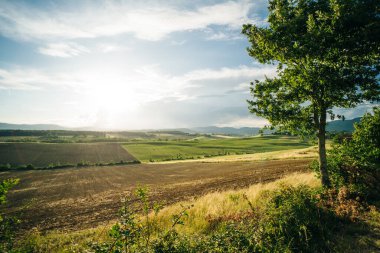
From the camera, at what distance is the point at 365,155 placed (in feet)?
35.1

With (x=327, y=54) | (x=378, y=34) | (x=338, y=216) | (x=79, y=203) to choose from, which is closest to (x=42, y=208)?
(x=79, y=203)

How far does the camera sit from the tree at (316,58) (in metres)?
10.6

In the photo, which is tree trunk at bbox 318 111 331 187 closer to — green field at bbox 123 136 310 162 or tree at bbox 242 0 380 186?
tree at bbox 242 0 380 186

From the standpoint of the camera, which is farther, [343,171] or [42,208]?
[42,208]

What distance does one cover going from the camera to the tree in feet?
34.9

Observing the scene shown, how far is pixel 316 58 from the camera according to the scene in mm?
11227

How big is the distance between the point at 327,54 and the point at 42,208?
2527 centimetres

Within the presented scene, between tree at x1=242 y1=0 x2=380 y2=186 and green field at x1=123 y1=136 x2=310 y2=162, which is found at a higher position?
tree at x1=242 y1=0 x2=380 y2=186

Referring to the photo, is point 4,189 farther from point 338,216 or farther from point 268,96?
point 268,96

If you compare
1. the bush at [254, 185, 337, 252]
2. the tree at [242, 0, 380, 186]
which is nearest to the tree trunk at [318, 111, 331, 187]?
the tree at [242, 0, 380, 186]

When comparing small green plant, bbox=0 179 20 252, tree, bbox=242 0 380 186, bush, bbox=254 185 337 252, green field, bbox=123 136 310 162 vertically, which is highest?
tree, bbox=242 0 380 186

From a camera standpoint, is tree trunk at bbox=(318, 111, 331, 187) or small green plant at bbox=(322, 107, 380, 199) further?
tree trunk at bbox=(318, 111, 331, 187)

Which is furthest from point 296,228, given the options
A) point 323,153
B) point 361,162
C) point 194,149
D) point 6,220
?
point 194,149

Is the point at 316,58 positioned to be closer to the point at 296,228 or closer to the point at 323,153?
the point at 323,153
